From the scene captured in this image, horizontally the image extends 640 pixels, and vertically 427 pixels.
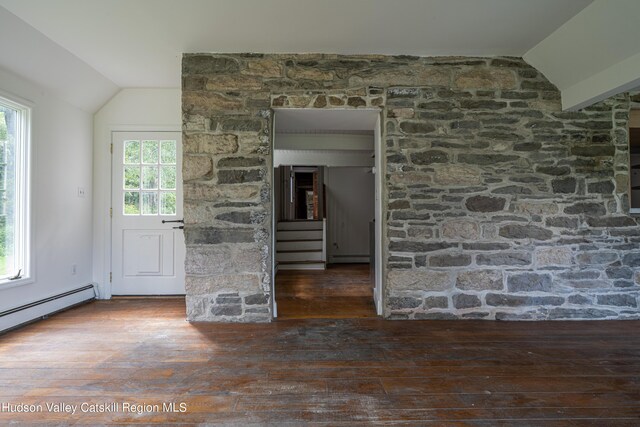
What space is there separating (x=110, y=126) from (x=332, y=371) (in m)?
3.86

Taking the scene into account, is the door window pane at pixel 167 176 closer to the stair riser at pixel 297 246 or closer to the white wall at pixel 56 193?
the white wall at pixel 56 193

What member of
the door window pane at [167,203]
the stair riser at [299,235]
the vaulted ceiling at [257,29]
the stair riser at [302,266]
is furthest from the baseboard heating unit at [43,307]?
the stair riser at [299,235]

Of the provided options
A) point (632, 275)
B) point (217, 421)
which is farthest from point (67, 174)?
point (632, 275)

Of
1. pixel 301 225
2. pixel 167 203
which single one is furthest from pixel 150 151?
pixel 301 225

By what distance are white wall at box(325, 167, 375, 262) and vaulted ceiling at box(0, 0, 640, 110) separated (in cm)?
428

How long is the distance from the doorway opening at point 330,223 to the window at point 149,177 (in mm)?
1310

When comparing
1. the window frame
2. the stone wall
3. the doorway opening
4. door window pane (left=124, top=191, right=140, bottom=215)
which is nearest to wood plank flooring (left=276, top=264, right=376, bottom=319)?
the doorway opening

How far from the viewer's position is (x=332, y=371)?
2.08 metres

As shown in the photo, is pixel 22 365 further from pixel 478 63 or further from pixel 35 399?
pixel 478 63

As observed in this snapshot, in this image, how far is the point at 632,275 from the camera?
3.06 m

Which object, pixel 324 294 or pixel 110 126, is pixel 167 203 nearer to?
pixel 110 126

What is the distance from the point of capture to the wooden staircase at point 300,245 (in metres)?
6.04

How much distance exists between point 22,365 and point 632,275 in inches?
205

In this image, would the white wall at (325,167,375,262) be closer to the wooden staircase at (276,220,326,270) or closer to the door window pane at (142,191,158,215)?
the wooden staircase at (276,220,326,270)
